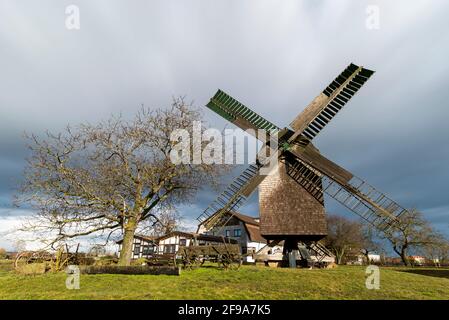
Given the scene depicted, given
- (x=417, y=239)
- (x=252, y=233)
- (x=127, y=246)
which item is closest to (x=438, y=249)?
(x=417, y=239)

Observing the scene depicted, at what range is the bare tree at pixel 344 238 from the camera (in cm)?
6116

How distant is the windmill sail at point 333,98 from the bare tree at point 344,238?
4511cm

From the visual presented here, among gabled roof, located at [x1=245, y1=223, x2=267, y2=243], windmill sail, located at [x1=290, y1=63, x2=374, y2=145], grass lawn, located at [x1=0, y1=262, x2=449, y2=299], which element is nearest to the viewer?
grass lawn, located at [x1=0, y1=262, x2=449, y2=299]

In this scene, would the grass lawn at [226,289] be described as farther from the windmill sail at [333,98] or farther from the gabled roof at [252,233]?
the gabled roof at [252,233]

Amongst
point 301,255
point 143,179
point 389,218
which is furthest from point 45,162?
point 389,218

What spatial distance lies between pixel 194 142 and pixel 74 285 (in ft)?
40.4

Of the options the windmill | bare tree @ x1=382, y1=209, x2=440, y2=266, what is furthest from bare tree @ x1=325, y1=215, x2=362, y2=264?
the windmill

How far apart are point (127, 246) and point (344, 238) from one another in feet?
177

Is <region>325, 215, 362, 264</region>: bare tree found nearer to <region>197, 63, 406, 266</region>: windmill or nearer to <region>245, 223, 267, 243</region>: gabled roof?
<region>245, 223, 267, 243</region>: gabled roof

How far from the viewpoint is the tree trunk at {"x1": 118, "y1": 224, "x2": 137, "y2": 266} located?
62.7ft

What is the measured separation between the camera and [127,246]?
19.5 m

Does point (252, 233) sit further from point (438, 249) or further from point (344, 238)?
point (438, 249)

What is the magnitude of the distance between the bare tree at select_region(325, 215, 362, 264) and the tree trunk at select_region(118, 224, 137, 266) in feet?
167
